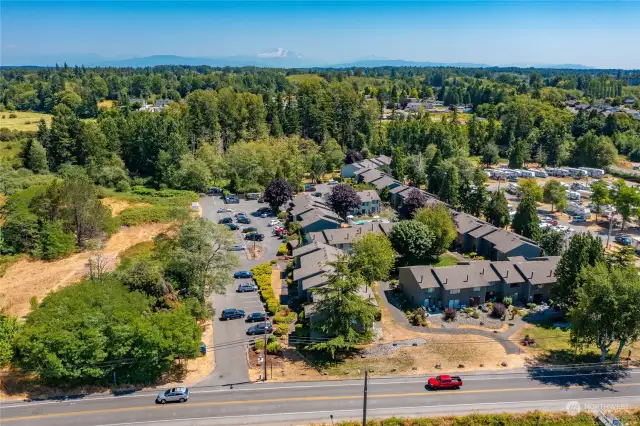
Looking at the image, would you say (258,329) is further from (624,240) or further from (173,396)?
(624,240)

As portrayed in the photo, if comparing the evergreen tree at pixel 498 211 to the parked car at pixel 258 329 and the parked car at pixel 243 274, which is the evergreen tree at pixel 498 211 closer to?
the parked car at pixel 243 274

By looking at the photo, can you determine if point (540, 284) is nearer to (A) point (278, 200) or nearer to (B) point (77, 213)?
(A) point (278, 200)

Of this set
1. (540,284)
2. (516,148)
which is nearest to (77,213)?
(540,284)

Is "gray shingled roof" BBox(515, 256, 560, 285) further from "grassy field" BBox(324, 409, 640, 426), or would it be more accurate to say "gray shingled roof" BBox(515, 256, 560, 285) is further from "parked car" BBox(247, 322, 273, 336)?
"parked car" BBox(247, 322, 273, 336)

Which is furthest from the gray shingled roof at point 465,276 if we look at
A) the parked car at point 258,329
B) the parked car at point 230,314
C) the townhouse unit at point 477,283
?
the parked car at point 230,314

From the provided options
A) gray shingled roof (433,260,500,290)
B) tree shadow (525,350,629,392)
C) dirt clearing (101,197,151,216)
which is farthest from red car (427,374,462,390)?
dirt clearing (101,197,151,216)

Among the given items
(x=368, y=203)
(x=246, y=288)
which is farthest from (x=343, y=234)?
(x=368, y=203)
